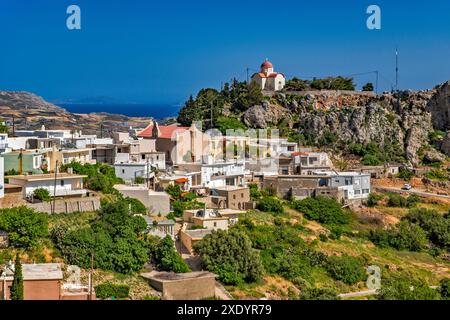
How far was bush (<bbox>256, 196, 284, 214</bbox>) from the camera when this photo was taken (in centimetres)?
3253

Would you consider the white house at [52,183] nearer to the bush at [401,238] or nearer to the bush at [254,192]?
the bush at [254,192]

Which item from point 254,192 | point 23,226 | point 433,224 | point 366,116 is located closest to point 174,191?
point 254,192

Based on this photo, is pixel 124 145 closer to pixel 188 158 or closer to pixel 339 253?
pixel 188 158

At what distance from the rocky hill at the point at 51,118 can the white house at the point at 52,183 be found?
24265mm

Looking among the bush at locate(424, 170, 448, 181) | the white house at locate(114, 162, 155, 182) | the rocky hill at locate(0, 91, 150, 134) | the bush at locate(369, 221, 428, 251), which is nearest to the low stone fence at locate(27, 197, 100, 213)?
the white house at locate(114, 162, 155, 182)

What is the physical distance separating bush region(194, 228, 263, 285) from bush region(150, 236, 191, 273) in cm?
93

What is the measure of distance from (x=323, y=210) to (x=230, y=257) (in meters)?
11.2

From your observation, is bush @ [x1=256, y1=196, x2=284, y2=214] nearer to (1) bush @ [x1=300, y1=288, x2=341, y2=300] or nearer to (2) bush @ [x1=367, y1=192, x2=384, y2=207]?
(2) bush @ [x1=367, y1=192, x2=384, y2=207]

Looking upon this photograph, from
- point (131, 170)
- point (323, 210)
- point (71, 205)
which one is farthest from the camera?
point (323, 210)

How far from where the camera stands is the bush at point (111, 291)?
2006cm

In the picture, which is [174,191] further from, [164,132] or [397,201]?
[397,201]

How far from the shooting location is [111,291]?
20.3m

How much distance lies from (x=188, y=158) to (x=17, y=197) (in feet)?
46.6
